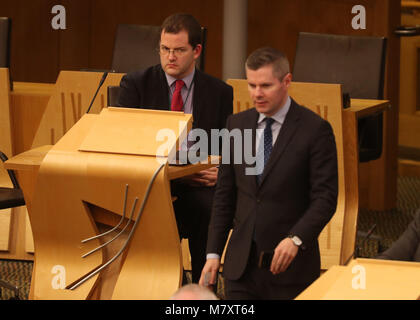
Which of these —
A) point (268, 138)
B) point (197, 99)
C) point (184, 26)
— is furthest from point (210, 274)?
point (184, 26)

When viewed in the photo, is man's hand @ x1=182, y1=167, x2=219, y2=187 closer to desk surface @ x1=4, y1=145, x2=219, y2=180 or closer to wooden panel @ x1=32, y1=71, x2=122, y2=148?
desk surface @ x1=4, y1=145, x2=219, y2=180

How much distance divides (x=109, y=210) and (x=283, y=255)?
894 millimetres

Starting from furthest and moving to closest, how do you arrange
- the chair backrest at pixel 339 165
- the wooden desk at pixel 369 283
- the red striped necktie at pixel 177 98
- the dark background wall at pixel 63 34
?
the dark background wall at pixel 63 34
the chair backrest at pixel 339 165
the red striped necktie at pixel 177 98
the wooden desk at pixel 369 283

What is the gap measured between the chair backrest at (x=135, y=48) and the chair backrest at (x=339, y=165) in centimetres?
100

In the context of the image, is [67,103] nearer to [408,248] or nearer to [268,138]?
[268,138]

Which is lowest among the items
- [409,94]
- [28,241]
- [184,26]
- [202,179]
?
[28,241]

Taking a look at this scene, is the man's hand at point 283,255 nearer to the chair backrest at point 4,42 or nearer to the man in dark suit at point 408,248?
the man in dark suit at point 408,248

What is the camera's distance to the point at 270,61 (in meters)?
3.30

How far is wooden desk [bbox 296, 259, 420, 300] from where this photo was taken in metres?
2.68

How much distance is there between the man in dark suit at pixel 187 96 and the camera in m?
4.19

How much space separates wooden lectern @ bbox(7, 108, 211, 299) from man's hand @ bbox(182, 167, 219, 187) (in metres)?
0.34

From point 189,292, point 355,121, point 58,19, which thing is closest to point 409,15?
point 355,121

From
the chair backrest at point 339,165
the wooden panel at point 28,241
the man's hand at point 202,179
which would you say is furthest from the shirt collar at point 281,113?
the wooden panel at point 28,241
